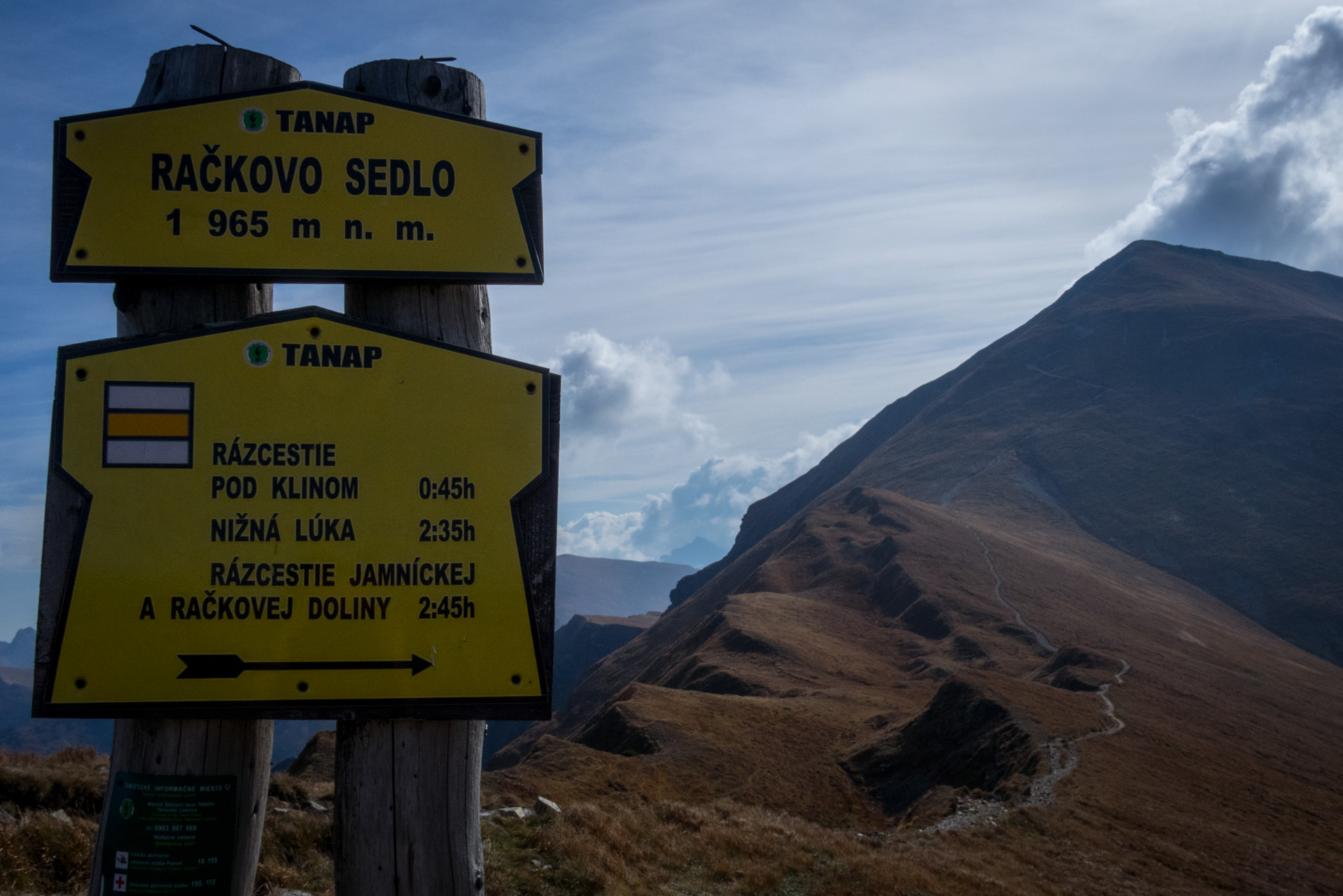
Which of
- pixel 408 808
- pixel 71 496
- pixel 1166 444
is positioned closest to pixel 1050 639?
pixel 408 808

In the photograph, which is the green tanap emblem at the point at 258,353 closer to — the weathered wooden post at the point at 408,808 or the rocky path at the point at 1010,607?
the weathered wooden post at the point at 408,808

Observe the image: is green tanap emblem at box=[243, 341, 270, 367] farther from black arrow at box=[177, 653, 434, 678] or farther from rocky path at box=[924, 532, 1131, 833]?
rocky path at box=[924, 532, 1131, 833]

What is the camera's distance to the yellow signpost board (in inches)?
138

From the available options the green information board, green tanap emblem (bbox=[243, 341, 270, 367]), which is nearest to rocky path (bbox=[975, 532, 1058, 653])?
the green information board

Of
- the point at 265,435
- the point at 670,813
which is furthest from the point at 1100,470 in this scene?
the point at 265,435

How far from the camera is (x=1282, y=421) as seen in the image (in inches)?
5428

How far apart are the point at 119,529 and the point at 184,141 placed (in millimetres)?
1660

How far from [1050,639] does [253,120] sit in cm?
7346

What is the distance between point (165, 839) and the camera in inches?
135

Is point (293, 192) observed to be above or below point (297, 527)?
above

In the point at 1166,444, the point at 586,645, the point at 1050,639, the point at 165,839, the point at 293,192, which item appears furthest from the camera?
the point at 586,645

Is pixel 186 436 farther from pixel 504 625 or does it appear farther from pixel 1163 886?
pixel 1163 886

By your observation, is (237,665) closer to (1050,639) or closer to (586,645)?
(1050,639)

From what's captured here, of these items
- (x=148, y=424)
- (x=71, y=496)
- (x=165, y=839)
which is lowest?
(x=165, y=839)
